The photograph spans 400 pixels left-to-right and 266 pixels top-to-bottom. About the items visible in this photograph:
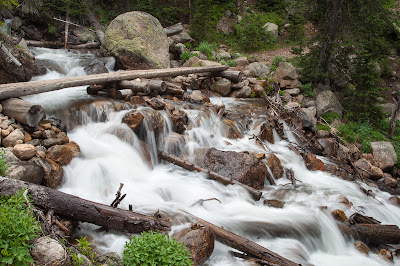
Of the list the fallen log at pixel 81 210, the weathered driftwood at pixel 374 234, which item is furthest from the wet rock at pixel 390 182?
the fallen log at pixel 81 210

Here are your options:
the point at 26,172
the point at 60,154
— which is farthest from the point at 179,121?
the point at 26,172

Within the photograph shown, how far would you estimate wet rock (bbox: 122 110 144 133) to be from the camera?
25.2 ft

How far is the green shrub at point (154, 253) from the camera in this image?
3500 mm

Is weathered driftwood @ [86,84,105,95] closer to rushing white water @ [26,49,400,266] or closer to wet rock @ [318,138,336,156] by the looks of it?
rushing white water @ [26,49,400,266]

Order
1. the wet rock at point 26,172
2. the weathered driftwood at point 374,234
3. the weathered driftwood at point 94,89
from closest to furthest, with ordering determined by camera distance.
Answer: the wet rock at point 26,172, the weathered driftwood at point 374,234, the weathered driftwood at point 94,89

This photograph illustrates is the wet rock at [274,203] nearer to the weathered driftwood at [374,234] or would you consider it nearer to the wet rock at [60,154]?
the weathered driftwood at [374,234]

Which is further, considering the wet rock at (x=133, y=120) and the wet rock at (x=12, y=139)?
the wet rock at (x=133, y=120)

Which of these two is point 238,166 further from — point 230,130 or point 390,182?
point 390,182

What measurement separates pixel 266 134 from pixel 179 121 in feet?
10.3

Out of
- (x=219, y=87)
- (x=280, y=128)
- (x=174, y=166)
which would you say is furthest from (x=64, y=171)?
(x=219, y=87)

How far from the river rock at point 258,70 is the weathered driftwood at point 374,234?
35.4 feet

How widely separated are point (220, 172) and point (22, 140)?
4.31 m

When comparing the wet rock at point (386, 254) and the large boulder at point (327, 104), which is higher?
the large boulder at point (327, 104)

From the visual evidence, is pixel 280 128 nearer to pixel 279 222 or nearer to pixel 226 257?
pixel 279 222
